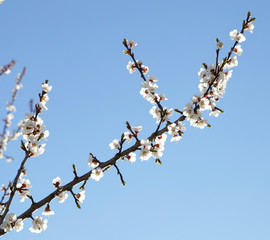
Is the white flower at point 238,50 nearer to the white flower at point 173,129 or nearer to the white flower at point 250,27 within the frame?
the white flower at point 250,27

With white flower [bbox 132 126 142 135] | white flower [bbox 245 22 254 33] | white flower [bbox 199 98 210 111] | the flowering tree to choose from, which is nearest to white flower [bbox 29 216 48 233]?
the flowering tree

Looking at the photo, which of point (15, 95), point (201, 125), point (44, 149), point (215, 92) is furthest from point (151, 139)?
point (15, 95)

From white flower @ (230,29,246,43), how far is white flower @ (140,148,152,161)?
262cm

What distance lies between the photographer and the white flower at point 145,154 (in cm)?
449

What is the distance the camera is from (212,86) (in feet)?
16.6

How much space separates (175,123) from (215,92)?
89cm

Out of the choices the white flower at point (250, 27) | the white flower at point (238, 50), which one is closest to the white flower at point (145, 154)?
the white flower at point (238, 50)

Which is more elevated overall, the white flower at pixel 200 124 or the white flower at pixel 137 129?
the white flower at pixel 137 129

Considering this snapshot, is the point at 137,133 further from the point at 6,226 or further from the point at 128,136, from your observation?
the point at 6,226

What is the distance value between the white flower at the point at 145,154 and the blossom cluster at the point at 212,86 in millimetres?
869

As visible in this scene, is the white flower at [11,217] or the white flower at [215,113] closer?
the white flower at [11,217]

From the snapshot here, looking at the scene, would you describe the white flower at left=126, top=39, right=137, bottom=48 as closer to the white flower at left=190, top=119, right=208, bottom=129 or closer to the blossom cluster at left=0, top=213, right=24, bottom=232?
the white flower at left=190, top=119, right=208, bottom=129

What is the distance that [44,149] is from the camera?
5.07 metres

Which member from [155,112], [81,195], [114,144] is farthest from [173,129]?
[81,195]
